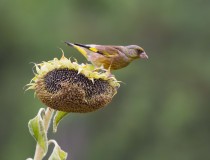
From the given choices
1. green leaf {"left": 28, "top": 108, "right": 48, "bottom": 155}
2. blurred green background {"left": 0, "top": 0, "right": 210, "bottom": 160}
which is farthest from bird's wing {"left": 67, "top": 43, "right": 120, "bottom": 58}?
blurred green background {"left": 0, "top": 0, "right": 210, "bottom": 160}

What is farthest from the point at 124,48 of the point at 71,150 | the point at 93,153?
the point at 93,153

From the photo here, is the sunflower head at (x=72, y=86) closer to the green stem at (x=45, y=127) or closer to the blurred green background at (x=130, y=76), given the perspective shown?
the green stem at (x=45, y=127)

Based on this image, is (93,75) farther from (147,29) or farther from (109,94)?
(147,29)

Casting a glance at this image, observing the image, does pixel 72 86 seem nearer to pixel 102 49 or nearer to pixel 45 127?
pixel 45 127

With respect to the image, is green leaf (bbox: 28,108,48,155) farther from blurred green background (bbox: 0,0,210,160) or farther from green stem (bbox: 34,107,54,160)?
blurred green background (bbox: 0,0,210,160)

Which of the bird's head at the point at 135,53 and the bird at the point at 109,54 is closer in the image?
the bird at the point at 109,54

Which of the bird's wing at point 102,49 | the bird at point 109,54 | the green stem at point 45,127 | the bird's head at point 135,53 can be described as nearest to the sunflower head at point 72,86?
the green stem at point 45,127
